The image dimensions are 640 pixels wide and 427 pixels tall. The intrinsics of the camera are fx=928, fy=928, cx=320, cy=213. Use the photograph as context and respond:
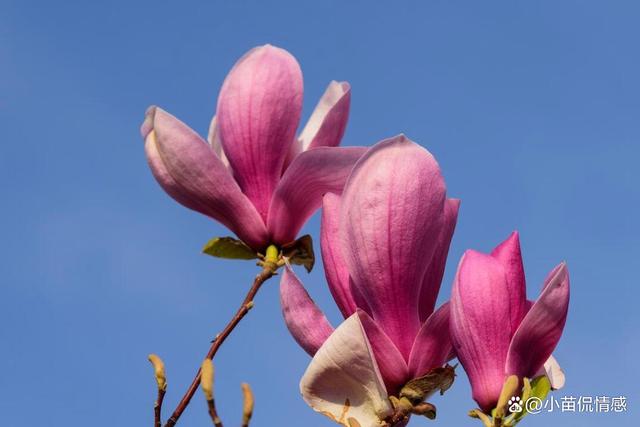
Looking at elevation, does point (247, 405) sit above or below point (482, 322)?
below

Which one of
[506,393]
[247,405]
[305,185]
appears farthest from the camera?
[305,185]

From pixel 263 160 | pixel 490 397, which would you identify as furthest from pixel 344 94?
pixel 490 397

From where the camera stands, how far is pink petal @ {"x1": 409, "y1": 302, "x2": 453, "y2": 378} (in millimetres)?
1257

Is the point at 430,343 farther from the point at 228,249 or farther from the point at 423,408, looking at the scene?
the point at 228,249

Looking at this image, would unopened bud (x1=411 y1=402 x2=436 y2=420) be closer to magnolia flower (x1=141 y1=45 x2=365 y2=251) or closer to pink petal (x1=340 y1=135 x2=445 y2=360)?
pink petal (x1=340 y1=135 x2=445 y2=360)

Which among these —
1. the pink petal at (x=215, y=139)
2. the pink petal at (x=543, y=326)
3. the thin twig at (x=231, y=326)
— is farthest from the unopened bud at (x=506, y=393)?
the pink petal at (x=215, y=139)

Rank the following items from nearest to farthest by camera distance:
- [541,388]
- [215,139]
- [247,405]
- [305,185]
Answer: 1. [247,405]
2. [541,388]
3. [305,185]
4. [215,139]

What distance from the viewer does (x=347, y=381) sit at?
1.23 meters

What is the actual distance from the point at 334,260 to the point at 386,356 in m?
0.15

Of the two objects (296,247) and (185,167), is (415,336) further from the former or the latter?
(185,167)

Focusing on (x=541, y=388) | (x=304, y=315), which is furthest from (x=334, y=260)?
(x=541, y=388)

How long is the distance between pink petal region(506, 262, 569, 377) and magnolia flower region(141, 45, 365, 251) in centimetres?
37

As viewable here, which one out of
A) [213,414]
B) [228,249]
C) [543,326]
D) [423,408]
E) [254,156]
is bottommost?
[213,414]

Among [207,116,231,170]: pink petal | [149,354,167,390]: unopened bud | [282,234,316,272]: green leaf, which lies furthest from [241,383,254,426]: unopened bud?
[207,116,231,170]: pink petal
